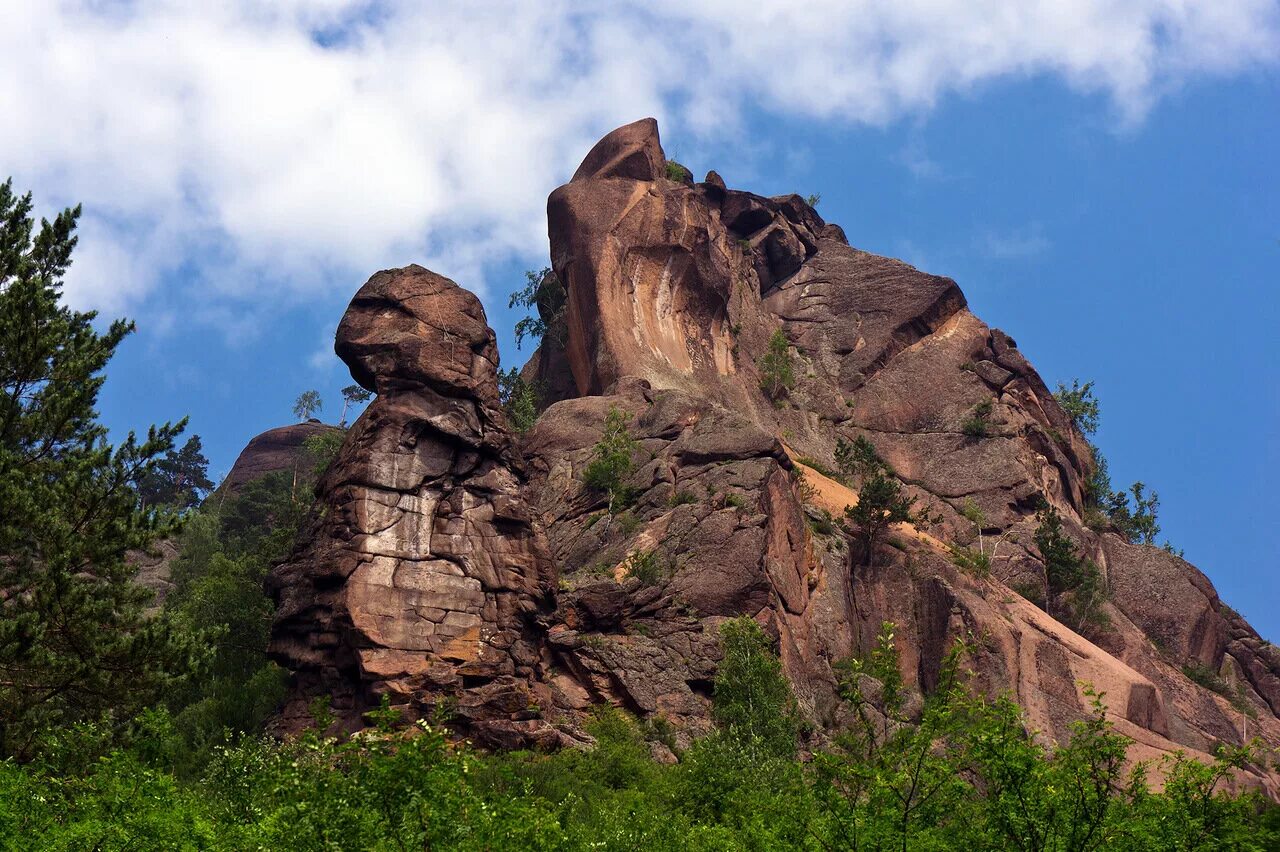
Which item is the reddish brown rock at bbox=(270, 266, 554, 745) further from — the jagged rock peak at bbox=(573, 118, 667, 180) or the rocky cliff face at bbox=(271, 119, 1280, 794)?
the jagged rock peak at bbox=(573, 118, 667, 180)

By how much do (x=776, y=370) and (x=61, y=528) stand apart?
6300 cm

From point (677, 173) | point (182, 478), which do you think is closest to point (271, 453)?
point (182, 478)

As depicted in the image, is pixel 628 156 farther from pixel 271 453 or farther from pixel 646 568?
pixel 271 453

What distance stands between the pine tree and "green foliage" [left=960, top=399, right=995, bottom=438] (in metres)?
63.0

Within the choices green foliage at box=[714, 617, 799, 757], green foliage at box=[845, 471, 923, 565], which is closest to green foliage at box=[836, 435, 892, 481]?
green foliage at box=[845, 471, 923, 565]

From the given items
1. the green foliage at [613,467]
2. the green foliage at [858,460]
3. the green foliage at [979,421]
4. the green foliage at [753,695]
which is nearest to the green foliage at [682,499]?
the green foliage at [613,467]

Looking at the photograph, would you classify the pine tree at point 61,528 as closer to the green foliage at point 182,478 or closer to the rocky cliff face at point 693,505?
the rocky cliff face at point 693,505

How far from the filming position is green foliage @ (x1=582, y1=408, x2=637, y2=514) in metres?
61.1

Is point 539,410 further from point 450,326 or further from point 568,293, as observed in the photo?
point 450,326

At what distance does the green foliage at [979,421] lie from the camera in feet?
279

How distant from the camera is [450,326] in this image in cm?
5369

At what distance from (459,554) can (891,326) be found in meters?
52.3

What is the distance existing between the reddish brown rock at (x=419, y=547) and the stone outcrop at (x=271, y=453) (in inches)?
2575

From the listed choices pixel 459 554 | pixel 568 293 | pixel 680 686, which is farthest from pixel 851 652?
pixel 568 293
